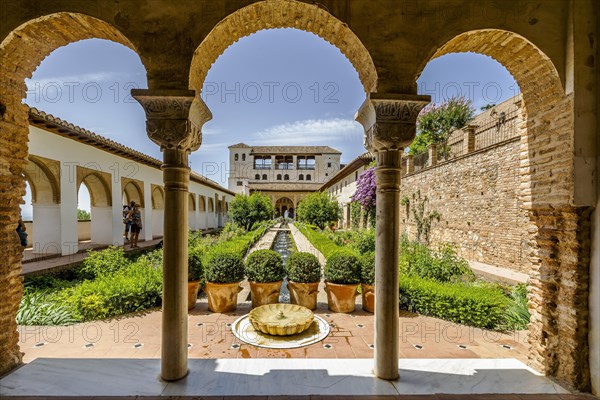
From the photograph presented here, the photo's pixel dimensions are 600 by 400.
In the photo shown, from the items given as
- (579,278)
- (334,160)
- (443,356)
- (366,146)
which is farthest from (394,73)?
(334,160)

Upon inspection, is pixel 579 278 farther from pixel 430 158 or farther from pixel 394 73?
pixel 430 158

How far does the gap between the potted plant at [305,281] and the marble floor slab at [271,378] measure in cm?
203

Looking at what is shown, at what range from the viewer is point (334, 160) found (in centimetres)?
5172

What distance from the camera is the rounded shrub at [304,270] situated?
5551mm

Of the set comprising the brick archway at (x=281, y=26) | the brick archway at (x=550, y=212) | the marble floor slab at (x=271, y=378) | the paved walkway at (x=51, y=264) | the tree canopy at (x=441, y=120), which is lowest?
the marble floor slab at (x=271, y=378)

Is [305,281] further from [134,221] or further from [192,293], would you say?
[134,221]

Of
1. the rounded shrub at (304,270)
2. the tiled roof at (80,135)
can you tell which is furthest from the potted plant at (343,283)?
the tiled roof at (80,135)

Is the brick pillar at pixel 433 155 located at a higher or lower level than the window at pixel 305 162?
lower

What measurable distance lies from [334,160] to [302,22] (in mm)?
49043

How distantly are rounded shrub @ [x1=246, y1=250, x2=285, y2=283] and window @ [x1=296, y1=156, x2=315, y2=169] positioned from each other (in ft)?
157

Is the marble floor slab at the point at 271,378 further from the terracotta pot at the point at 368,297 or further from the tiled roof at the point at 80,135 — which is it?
the tiled roof at the point at 80,135

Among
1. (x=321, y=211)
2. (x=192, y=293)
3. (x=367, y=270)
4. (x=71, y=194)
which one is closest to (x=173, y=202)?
(x=192, y=293)

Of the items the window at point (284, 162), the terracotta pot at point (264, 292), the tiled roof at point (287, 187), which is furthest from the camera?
the window at point (284, 162)

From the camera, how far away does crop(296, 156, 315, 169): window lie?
53156mm
